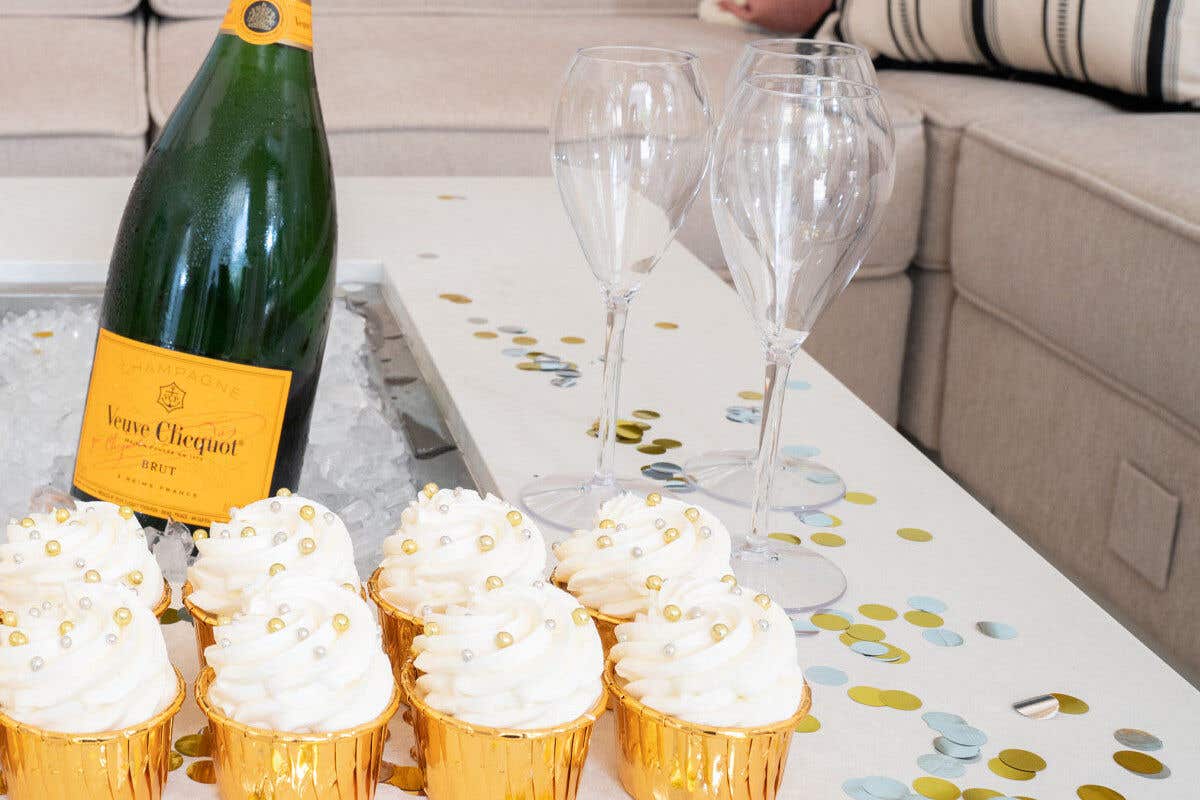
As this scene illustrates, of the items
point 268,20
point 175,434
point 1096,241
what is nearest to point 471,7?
point 1096,241

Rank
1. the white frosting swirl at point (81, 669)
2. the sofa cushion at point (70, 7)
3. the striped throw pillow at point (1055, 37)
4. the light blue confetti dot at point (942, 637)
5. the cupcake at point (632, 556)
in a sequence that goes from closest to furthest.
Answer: the white frosting swirl at point (81, 669), the cupcake at point (632, 556), the light blue confetti dot at point (942, 637), the striped throw pillow at point (1055, 37), the sofa cushion at point (70, 7)

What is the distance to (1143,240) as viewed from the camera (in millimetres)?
1456

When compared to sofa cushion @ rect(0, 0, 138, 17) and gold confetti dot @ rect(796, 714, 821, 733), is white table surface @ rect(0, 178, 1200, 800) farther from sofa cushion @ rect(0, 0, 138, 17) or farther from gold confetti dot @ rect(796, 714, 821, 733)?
sofa cushion @ rect(0, 0, 138, 17)

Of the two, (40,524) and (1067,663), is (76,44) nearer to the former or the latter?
(40,524)

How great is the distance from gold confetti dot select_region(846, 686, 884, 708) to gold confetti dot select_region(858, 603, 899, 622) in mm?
68

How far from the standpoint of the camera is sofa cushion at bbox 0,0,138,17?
2.19 metres

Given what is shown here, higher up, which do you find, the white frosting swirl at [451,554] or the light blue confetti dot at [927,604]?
the white frosting swirl at [451,554]

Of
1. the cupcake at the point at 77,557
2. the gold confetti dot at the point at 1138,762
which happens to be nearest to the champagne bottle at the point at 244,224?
the cupcake at the point at 77,557

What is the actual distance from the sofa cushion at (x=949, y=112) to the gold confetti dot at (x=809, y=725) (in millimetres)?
1373

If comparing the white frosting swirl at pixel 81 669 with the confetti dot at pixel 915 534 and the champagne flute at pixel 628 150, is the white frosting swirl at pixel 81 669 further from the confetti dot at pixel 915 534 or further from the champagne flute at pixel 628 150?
the confetti dot at pixel 915 534

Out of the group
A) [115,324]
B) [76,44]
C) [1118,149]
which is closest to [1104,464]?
[1118,149]

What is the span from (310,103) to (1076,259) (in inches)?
39.1

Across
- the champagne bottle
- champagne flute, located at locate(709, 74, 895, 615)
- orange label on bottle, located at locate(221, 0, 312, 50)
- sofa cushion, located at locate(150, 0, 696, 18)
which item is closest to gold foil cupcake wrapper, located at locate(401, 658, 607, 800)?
champagne flute, located at locate(709, 74, 895, 615)

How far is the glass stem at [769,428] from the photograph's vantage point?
0.65 metres
